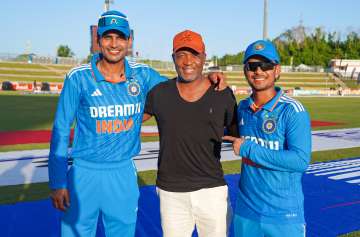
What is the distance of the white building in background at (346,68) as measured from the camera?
72.5 meters

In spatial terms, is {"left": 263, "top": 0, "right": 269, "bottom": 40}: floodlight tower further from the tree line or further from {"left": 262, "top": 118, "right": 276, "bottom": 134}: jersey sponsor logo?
the tree line

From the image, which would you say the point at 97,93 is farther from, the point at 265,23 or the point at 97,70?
the point at 265,23

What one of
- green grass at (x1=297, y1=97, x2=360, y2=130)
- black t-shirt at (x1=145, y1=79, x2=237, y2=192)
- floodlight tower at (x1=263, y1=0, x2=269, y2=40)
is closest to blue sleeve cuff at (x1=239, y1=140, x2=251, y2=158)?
black t-shirt at (x1=145, y1=79, x2=237, y2=192)

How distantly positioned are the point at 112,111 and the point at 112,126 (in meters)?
0.12

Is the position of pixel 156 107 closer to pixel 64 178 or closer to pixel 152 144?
pixel 64 178

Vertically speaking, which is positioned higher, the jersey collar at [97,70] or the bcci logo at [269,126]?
the jersey collar at [97,70]

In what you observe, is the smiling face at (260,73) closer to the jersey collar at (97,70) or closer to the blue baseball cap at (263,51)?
the blue baseball cap at (263,51)

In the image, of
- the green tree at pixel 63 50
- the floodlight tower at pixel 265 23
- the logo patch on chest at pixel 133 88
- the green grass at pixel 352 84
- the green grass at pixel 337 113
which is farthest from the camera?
the green tree at pixel 63 50

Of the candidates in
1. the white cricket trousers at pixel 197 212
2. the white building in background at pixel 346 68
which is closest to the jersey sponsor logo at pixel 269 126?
the white cricket trousers at pixel 197 212

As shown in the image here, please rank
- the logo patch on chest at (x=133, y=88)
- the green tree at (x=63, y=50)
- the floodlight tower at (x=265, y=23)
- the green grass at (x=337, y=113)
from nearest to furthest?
the logo patch on chest at (x=133, y=88)
the green grass at (x=337, y=113)
the floodlight tower at (x=265, y=23)
the green tree at (x=63, y=50)

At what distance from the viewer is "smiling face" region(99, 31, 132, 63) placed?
117 inches

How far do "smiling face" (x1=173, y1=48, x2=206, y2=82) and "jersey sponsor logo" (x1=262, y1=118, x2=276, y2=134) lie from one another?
69 centimetres

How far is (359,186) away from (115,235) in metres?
5.14

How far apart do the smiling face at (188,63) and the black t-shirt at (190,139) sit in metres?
0.17
